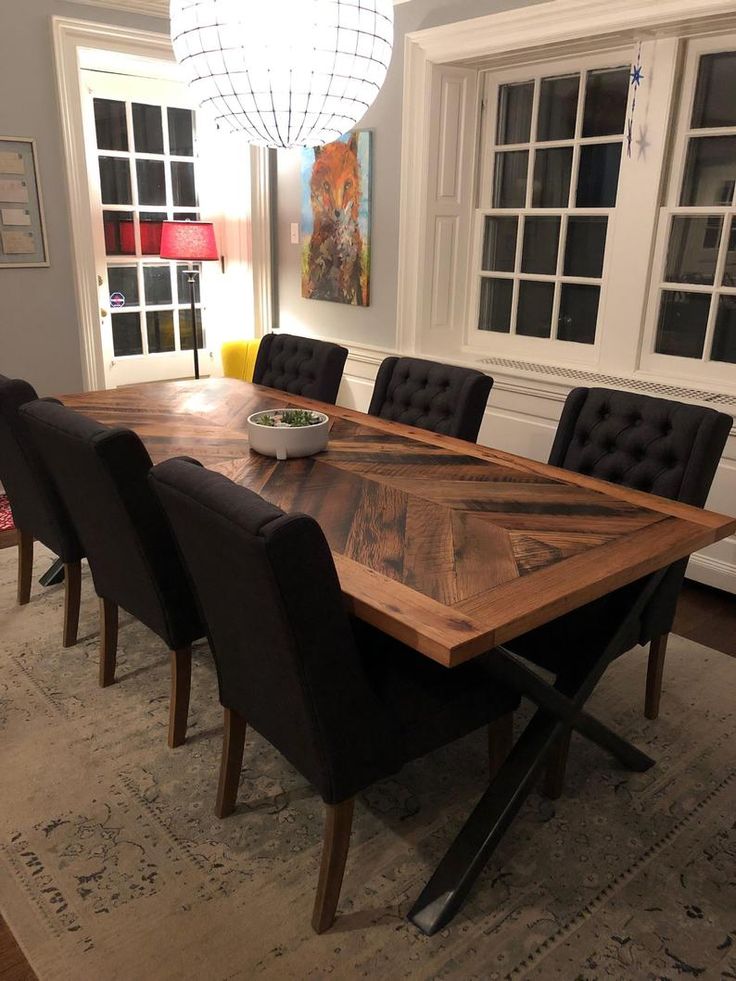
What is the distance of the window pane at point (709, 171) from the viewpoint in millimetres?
3145

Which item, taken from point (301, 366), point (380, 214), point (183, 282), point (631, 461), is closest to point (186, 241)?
point (183, 282)

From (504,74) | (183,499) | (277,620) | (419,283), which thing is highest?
(504,74)

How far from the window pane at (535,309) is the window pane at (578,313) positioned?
3.1 inches

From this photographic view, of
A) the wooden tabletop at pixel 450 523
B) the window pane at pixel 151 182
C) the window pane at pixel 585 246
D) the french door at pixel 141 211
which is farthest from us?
the window pane at pixel 151 182

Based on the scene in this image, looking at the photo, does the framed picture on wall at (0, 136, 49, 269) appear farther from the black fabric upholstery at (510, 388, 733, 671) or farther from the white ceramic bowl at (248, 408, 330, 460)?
the black fabric upholstery at (510, 388, 733, 671)

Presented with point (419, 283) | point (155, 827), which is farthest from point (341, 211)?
point (155, 827)

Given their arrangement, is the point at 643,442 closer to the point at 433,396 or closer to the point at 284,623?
the point at 433,396

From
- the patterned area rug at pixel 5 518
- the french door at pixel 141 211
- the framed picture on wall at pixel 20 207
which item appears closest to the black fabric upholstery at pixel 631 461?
the patterned area rug at pixel 5 518

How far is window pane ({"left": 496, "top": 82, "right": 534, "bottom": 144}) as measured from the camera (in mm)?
3844

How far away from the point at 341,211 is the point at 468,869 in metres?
3.75

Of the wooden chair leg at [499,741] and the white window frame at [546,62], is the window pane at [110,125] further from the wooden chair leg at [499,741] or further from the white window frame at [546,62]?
the wooden chair leg at [499,741]

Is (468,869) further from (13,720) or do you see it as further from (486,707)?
(13,720)

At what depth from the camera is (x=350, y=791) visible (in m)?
1.53

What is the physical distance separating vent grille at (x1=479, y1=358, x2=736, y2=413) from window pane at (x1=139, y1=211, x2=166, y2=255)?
2.28 m
